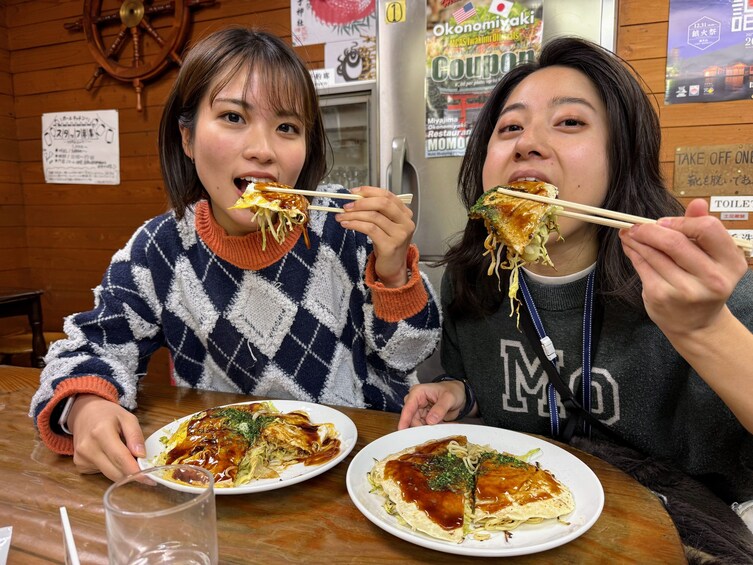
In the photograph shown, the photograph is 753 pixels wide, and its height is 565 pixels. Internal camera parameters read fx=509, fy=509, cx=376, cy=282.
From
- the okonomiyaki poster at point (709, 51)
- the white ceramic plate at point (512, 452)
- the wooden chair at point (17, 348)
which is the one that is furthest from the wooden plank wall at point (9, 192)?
the okonomiyaki poster at point (709, 51)

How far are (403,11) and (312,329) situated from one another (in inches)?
114

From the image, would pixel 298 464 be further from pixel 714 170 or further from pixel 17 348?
pixel 17 348

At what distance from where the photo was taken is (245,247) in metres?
1.93

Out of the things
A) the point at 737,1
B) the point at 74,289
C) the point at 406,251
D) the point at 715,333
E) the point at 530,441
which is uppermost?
the point at 737,1

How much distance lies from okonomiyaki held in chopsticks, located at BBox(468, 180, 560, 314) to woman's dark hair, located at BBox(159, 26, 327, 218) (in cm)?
78

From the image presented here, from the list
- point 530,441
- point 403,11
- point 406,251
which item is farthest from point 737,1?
point 530,441

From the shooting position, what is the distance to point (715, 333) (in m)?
1.09

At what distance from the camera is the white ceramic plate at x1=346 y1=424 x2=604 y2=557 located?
0.93 metres

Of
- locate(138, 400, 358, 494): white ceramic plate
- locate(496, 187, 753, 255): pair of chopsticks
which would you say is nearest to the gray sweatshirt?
locate(496, 187, 753, 255): pair of chopsticks

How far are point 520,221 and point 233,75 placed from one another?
108cm

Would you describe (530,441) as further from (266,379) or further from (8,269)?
(8,269)

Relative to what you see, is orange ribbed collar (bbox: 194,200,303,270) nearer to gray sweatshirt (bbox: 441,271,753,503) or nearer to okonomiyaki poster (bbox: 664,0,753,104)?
gray sweatshirt (bbox: 441,271,753,503)

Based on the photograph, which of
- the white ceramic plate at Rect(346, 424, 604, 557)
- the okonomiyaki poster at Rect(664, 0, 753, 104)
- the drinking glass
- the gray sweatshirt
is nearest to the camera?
the drinking glass

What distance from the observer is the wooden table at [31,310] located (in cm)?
436
